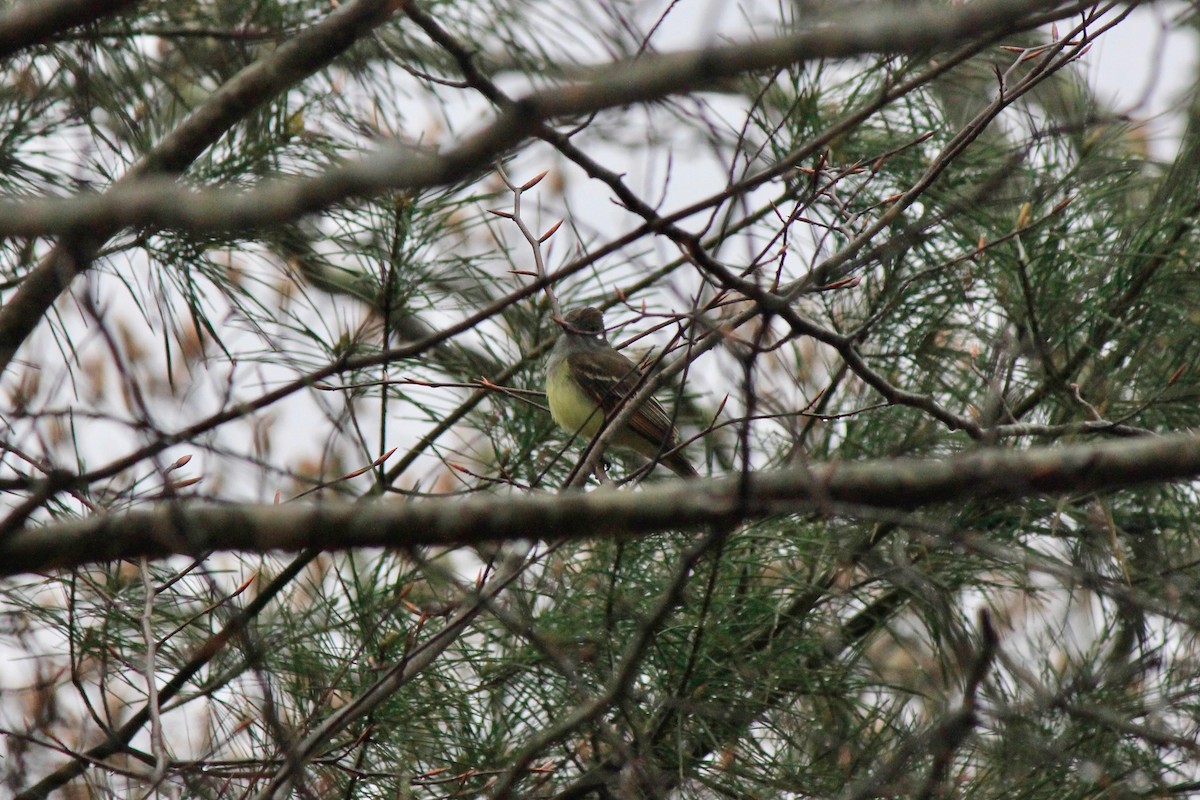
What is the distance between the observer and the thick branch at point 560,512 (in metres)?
1.49

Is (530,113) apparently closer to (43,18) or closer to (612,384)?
(43,18)

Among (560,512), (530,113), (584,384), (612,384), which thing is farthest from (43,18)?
(584,384)

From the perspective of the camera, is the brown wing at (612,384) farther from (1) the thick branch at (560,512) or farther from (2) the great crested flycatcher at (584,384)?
(1) the thick branch at (560,512)

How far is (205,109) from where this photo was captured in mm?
2938

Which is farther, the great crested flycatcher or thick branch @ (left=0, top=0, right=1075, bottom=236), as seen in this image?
the great crested flycatcher

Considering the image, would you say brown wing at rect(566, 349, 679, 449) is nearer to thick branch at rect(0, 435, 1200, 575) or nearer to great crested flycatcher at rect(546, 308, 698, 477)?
great crested flycatcher at rect(546, 308, 698, 477)

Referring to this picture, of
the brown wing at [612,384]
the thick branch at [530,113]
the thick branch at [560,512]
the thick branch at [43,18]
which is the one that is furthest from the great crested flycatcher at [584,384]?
the thick branch at [530,113]

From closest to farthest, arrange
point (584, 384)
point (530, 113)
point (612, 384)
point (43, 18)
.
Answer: point (530, 113) < point (43, 18) < point (612, 384) < point (584, 384)

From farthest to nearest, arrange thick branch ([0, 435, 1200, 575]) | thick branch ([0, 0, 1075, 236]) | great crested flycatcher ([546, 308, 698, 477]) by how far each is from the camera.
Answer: great crested flycatcher ([546, 308, 698, 477]) → thick branch ([0, 435, 1200, 575]) → thick branch ([0, 0, 1075, 236])

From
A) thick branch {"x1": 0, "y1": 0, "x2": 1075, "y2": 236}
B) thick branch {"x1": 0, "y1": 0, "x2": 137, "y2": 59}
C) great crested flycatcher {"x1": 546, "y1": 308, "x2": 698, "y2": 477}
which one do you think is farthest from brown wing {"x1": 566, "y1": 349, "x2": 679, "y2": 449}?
thick branch {"x1": 0, "y1": 0, "x2": 1075, "y2": 236}

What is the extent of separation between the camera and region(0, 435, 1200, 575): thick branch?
1.49 m

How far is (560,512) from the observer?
1.51 m

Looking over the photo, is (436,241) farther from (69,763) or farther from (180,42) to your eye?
(69,763)

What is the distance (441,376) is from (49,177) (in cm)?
135
